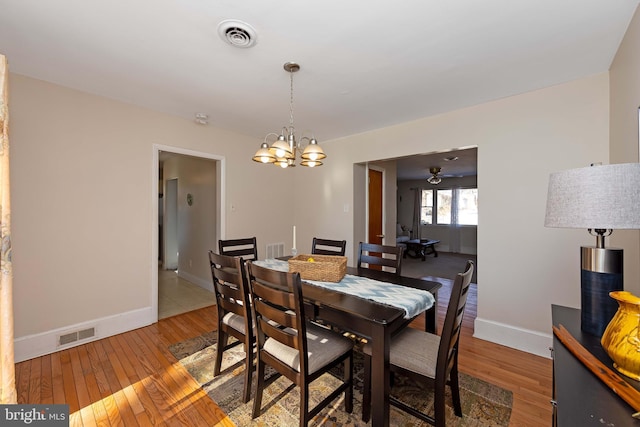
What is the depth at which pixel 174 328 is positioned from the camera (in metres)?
2.87

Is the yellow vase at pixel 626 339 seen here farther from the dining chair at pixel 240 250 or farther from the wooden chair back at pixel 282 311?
the dining chair at pixel 240 250

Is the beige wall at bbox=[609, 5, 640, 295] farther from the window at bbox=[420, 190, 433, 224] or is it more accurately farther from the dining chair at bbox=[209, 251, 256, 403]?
the window at bbox=[420, 190, 433, 224]

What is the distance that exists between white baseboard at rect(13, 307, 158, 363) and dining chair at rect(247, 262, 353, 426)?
6.78 ft

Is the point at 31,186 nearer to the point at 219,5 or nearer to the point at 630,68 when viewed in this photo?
the point at 219,5

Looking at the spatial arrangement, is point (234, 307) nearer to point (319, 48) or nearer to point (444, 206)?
point (319, 48)

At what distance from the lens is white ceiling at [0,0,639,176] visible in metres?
1.48

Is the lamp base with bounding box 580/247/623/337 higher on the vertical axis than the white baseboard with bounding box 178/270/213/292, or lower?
higher

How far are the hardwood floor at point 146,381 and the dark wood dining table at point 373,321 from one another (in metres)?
0.92

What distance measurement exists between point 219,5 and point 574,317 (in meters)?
2.49

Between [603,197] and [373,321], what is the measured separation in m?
1.06

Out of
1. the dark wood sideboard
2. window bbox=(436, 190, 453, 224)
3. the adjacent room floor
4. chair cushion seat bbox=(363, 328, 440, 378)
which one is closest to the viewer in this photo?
the dark wood sideboard

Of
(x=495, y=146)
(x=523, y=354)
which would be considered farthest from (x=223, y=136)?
(x=523, y=354)

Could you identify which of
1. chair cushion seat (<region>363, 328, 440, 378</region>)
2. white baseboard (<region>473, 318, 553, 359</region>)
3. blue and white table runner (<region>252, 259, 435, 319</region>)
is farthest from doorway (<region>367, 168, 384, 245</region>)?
chair cushion seat (<region>363, 328, 440, 378</region>)

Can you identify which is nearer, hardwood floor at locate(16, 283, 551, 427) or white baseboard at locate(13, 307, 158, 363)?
hardwood floor at locate(16, 283, 551, 427)
